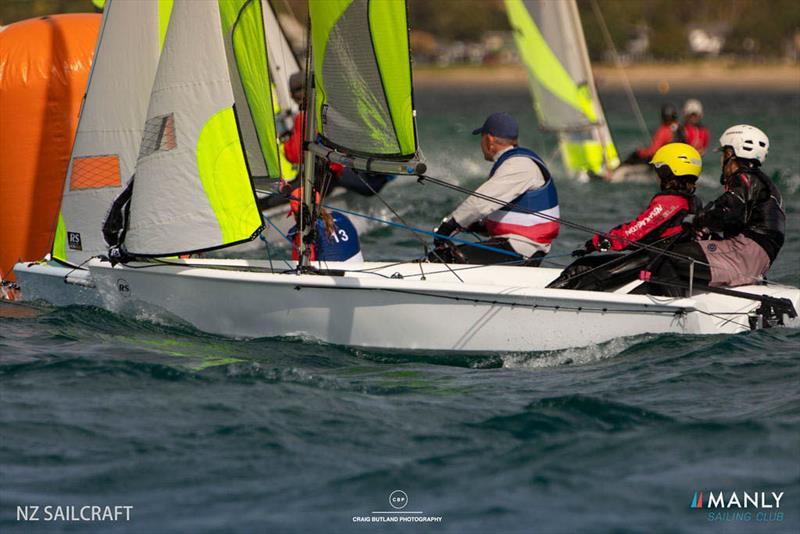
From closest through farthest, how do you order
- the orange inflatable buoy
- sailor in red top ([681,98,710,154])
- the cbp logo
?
1. the cbp logo
2. the orange inflatable buoy
3. sailor in red top ([681,98,710,154])

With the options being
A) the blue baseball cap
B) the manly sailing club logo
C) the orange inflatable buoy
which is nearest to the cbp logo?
the manly sailing club logo

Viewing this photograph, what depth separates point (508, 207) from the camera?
7.53 meters

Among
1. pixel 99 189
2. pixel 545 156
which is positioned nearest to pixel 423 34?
pixel 545 156

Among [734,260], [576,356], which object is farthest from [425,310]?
[734,260]

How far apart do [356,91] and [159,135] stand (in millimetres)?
1192

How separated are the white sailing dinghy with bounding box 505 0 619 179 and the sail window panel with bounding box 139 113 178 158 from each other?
1017 cm

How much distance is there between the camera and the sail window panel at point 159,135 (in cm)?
721

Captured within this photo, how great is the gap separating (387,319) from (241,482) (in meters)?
2.08

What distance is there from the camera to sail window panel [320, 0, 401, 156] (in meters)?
6.89

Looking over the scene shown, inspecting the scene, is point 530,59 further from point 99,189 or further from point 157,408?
point 157,408

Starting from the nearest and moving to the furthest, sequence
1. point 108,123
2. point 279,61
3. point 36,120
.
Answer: point 108,123
point 36,120
point 279,61

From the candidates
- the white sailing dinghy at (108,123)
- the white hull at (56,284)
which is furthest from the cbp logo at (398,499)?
the white sailing dinghy at (108,123)

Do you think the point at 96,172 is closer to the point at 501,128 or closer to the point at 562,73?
the point at 501,128

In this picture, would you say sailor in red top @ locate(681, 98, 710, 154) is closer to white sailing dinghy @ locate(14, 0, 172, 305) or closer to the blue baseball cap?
the blue baseball cap
